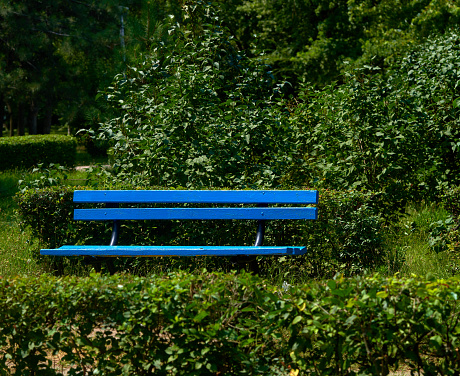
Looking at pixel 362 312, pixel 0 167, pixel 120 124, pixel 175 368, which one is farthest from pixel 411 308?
pixel 0 167

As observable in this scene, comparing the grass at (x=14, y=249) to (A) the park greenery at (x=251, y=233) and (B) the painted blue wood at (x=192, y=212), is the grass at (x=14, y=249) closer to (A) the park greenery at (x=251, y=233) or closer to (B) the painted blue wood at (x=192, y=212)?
(A) the park greenery at (x=251, y=233)

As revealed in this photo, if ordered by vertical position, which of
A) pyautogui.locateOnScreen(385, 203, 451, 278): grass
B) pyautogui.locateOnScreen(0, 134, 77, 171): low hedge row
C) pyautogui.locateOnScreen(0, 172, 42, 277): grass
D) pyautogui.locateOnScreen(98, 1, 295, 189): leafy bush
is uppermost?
pyautogui.locateOnScreen(98, 1, 295, 189): leafy bush

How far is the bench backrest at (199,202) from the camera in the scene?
4.56 m

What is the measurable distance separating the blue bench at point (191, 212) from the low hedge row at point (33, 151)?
10256mm

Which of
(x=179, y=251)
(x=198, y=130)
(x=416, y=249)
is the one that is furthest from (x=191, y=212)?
(x=416, y=249)

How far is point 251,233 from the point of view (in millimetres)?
5191

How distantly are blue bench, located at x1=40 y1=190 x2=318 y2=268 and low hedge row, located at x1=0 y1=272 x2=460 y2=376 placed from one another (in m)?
1.20

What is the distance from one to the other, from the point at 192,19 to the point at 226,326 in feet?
16.8

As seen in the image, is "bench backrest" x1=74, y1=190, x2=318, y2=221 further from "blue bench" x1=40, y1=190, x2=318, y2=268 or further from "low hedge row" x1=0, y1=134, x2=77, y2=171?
"low hedge row" x1=0, y1=134, x2=77, y2=171

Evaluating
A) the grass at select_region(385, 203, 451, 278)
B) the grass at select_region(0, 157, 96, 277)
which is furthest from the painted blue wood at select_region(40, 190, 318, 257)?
the grass at select_region(385, 203, 451, 278)

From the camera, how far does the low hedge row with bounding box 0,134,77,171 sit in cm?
1438

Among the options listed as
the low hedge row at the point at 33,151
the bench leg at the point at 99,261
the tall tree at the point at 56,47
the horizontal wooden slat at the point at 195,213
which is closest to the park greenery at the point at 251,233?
the bench leg at the point at 99,261

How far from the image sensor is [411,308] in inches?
109

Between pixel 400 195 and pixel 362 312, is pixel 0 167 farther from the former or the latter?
pixel 362 312
